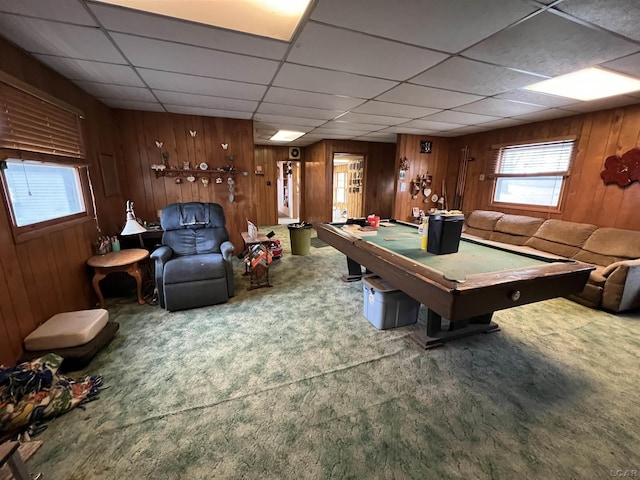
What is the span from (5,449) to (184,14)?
2241mm

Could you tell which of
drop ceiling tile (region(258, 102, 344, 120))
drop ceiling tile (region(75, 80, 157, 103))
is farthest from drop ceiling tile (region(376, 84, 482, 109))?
drop ceiling tile (region(75, 80, 157, 103))

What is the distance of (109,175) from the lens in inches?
136

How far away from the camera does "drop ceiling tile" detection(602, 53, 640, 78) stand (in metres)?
1.99

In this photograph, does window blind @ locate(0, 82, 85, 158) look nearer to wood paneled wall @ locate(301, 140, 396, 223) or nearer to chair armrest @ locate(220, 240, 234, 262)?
chair armrest @ locate(220, 240, 234, 262)

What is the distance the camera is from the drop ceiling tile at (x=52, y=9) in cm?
146

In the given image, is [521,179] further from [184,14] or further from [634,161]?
[184,14]

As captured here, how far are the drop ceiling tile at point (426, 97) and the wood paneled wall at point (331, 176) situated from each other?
3203 mm

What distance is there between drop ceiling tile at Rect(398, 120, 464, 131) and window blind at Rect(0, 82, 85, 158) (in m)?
4.36

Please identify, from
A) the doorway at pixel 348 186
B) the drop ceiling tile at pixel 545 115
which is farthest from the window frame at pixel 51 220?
the drop ceiling tile at pixel 545 115

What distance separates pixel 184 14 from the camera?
159 centimetres

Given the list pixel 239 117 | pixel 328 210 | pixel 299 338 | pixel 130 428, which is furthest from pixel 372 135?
pixel 130 428

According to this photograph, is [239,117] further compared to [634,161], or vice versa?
[239,117]

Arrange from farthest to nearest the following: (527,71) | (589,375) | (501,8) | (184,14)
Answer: (527,71), (589,375), (184,14), (501,8)

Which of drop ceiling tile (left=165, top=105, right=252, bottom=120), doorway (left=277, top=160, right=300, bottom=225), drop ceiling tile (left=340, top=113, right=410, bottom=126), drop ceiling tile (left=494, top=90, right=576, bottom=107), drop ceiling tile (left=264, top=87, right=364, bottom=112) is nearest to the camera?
drop ceiling tile (left=494, top=90, right=576, bottom=107)
